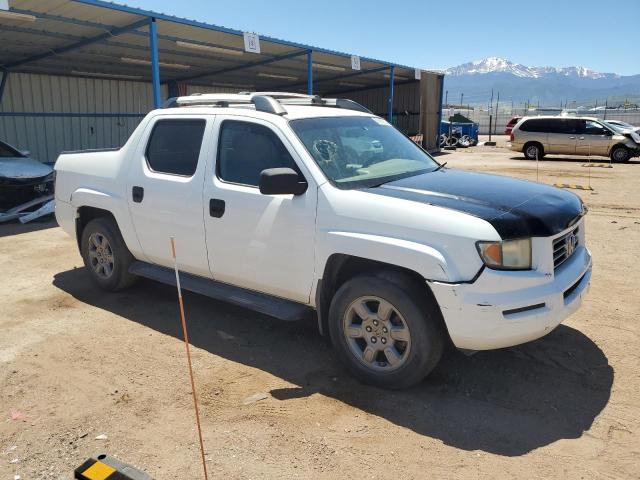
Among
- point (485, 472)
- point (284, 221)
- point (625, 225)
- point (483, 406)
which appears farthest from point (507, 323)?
point (625, 225)

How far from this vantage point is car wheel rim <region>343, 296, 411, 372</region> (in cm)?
353

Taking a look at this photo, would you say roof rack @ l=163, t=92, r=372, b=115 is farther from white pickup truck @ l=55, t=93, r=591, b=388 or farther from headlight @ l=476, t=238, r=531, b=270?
headlight @ l=476, t=238, r=531, b=270

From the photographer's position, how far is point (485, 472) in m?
2.86

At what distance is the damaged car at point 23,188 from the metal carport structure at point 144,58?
2.69 m

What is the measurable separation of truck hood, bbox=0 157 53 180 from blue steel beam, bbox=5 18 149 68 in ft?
11.3

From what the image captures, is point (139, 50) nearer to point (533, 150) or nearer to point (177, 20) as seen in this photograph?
point (177, 20)

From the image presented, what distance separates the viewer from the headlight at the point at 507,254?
125 inches

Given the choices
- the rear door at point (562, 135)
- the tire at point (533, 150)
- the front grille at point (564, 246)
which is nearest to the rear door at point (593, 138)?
the rear door at point (562, 135)

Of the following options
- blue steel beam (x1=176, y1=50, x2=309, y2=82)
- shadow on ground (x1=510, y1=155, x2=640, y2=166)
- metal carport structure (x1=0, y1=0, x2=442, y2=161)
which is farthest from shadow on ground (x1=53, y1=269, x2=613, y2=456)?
shadow on ground (x1=510, y1=155, x2=640, y2=166)

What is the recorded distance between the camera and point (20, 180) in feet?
34.3

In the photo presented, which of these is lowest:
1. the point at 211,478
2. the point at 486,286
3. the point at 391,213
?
the point at 211,478

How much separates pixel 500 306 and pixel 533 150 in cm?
2225

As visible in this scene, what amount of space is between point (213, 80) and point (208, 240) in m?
19.5

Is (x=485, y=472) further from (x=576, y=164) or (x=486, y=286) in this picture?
(x=576, y=164)
